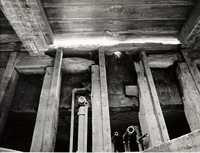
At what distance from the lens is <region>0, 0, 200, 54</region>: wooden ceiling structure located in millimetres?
2850

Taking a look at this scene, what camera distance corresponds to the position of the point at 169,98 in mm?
3141

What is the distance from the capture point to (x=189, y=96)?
2.80 metres

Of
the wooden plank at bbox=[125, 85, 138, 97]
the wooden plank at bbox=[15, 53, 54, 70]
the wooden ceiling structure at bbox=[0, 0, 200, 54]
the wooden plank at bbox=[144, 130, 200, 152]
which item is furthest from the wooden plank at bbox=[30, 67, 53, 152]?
the wooden plank at bbox=[144, 130, 200, 152]

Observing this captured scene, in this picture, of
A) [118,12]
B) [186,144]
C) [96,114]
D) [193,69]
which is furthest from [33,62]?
[193,69]

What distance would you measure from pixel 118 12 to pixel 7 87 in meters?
2.72

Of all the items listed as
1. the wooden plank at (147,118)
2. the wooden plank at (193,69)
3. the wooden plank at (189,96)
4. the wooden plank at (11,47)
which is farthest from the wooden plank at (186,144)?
the wooden plank at (11,47)

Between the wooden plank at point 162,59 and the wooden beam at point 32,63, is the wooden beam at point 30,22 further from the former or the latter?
the wooden plank at point 162,59

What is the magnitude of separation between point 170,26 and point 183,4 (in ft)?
1.82

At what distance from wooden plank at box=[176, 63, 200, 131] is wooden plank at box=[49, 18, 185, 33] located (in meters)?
→ 1.00

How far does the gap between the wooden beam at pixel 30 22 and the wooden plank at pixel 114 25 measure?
1.30 feet

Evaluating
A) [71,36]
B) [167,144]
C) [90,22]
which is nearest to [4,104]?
[71,36]

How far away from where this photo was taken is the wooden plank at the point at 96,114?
2227mm

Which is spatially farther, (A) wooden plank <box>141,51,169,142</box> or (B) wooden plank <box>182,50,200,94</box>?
(B) wooden plank <box>182,50,200,94</box>

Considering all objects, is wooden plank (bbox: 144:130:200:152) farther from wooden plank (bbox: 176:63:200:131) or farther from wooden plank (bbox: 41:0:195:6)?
wooden plank (bbox: 41:0:195:6)
